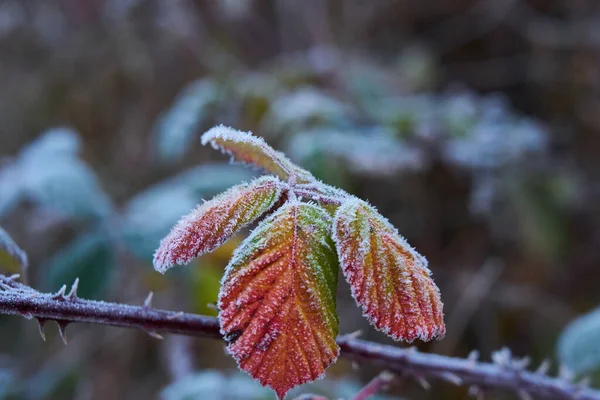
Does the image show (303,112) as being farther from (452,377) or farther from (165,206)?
(452,377)

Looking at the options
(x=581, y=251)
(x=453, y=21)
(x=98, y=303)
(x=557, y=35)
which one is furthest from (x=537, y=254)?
(x=98, y=303)

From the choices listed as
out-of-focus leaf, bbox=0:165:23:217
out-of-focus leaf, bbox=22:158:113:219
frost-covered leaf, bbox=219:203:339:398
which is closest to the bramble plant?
frost-covered leaf, bbox=219:203:339:398

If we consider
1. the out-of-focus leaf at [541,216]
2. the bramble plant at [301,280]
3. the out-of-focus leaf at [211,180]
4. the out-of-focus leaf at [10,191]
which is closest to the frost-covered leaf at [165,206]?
the out-of-focus leaf at [211,180]

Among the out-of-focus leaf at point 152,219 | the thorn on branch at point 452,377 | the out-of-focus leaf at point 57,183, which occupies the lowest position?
the thorn on branch at point 452,377

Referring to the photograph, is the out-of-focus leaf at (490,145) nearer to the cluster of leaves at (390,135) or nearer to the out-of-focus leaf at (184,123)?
the cluster of leaves at (390,135)

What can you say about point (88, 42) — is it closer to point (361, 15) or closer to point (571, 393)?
point (361, 15)

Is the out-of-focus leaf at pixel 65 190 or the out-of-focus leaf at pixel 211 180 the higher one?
the out-of-focus leaf at pixel 211 180

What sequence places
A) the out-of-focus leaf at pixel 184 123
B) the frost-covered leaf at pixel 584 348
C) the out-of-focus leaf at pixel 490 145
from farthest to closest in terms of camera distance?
the out-of-focus leaf at pixel 490 145, the out-of-focus leaf at pixel 184 123, the frost-covered leaf at pixel 584 348
